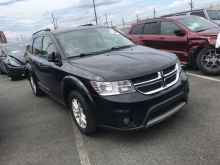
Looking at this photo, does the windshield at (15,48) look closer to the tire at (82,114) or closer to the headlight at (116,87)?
the tire at (82,114)

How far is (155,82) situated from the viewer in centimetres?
282

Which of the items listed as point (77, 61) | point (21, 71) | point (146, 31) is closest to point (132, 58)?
point (77, 61)

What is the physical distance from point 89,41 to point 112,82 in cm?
147

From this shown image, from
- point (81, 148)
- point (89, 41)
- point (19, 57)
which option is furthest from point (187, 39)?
point (19, 57)

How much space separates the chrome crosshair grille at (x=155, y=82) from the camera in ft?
8.96

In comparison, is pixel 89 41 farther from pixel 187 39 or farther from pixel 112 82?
pixel 187 39

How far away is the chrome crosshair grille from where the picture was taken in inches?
108

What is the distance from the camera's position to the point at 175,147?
107 inches

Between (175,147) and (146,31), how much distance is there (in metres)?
5.41

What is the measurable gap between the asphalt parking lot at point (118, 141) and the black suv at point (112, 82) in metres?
0.33

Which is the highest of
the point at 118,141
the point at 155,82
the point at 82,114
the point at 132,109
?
the point at 155,82

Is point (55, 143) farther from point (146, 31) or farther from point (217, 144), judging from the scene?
point (146, 31)

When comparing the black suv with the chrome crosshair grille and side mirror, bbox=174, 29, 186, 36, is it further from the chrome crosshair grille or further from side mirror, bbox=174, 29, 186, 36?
side mirror, bbox=174, 29, 186, 36

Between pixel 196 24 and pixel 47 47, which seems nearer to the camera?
pixel 47 47
